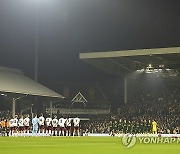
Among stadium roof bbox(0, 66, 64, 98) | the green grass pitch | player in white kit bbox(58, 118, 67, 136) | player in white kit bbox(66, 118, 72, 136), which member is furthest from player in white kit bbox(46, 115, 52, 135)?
the green grass pitch

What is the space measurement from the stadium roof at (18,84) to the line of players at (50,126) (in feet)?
26.2

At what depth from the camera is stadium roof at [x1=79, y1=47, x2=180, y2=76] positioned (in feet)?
151

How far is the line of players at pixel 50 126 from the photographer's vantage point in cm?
3475

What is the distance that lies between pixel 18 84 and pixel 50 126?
40.6ft

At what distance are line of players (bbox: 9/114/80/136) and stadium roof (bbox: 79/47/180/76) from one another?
13601 mm

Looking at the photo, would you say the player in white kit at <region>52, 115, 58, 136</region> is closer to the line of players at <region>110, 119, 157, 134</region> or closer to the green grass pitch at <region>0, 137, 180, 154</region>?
the line of players at <region>110, 119, 157, 134</region>

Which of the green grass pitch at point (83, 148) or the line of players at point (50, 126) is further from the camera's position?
the line of players at point (50, 126)

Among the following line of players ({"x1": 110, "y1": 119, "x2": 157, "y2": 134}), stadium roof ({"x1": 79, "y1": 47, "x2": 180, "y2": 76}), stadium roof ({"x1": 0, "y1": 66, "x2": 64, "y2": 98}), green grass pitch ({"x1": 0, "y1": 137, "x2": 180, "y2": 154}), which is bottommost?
green grass pitch ({"x1": 0, "y1": 137, "x2": 180, "y2": 154})

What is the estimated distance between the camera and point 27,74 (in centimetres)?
5500

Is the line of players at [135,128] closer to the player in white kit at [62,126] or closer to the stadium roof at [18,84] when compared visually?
the player in white kit at [62,126]

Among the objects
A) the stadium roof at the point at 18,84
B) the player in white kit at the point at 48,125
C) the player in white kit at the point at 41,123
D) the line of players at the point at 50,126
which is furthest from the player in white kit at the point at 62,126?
the stadium roof at the point at 18,84

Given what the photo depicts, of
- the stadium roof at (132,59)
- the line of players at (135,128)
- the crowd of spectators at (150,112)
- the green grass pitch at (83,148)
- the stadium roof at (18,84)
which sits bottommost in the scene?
the green grass pitch at (83,148)

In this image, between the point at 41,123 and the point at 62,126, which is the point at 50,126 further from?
the point at 62,126

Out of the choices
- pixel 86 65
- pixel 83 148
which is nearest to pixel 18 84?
pixel 86 65
